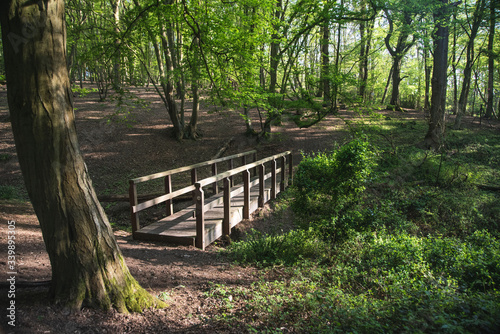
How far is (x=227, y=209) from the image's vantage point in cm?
651

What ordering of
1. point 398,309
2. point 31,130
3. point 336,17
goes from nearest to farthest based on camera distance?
point 31,130 → point 398,309 → point 336,17

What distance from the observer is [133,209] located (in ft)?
19.4

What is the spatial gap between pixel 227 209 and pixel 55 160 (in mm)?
4155

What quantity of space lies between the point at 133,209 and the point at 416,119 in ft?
61.8

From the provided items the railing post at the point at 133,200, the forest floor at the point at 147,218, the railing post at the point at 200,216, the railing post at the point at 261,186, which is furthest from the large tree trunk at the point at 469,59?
the railing post at the point at 133,200

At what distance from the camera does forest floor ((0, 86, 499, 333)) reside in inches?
113

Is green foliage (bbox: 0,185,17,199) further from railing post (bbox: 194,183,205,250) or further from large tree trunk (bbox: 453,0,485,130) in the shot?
large tree trunk (bbox: 453,0,485,130)

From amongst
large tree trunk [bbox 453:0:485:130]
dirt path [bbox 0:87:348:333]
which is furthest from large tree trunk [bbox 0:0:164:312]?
large tree trunk [bbox 453:0:485:130]

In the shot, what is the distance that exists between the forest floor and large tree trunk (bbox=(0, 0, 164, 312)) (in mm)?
270

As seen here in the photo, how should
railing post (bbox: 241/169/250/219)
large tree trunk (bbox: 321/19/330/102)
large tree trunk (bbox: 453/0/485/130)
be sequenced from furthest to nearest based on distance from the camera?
large tree trunk (bbox: 453/0/485/130), large tree trunk (bbox: 321/19/330/102), railing post (bbox: 241/169/250/219)

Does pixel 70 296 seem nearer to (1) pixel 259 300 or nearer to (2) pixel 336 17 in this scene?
(1) pixel 259 300

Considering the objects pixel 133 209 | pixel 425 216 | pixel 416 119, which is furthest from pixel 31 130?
pixel 416 119

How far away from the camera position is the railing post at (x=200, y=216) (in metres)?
5.62

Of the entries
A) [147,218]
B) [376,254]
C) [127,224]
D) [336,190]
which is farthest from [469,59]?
[127,224]
